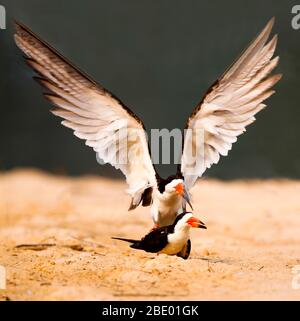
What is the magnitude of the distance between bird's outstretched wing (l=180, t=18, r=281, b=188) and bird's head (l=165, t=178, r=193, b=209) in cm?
16

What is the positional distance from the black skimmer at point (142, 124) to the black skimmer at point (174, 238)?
0.18m

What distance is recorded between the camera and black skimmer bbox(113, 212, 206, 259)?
393 centimetres

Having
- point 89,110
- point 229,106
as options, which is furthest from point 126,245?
point 229,106

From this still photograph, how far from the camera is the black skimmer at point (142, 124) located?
4.02 metres

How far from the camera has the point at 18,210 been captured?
23.3 feet

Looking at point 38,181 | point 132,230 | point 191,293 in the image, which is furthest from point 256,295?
point 38,181

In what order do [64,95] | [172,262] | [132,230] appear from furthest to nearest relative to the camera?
[132,230], [64,95], [172,262]

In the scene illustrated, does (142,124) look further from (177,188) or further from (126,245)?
(126,245)

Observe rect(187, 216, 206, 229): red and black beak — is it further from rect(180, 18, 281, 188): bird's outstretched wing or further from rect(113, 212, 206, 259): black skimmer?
rect(180, 18, 281, 188): bird's outstretched wing

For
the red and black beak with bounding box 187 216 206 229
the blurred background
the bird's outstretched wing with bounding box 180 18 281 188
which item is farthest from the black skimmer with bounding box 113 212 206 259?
the blurred background

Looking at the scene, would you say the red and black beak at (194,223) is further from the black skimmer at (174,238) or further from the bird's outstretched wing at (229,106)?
the bird's outstretched wing at (229,106)

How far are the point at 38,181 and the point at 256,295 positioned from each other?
16.2ft

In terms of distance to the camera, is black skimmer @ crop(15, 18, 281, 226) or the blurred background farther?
the blurred background

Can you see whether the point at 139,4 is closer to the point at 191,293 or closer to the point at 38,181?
the point at 38,181
